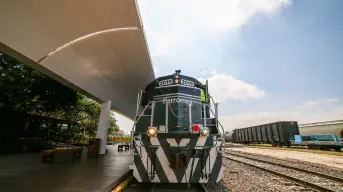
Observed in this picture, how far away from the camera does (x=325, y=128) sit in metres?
18.4

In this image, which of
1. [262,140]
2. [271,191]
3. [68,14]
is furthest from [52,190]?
[262,140]

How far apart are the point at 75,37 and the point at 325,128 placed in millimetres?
23118

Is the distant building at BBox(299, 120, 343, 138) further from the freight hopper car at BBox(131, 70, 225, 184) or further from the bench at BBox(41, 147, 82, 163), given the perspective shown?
the bench at BBox(41, 147, 82, 163)

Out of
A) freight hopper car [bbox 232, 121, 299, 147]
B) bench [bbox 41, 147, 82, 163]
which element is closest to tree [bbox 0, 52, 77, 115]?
bench [bbox 41, 147, 82, 163]

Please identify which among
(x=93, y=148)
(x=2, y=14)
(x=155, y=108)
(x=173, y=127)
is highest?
(x=2, y=14)

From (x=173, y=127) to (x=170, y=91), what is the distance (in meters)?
1.07

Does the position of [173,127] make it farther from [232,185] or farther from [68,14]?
[68,14]

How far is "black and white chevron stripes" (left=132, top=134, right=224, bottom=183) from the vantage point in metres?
3.97

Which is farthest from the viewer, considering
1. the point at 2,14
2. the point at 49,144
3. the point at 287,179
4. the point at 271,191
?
the point at 49,144

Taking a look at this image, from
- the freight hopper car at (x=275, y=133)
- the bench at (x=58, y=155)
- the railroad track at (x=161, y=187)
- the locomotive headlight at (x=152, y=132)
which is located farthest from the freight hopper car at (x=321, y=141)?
the bench at (x=58, y=155)

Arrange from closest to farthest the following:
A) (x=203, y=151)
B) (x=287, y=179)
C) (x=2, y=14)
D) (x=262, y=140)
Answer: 1. (x=2, y=14)
2. (x=203, y=151)
3. (x=287, y=179)
4. (x=262, y=140)

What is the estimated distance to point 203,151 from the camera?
404 centimetres

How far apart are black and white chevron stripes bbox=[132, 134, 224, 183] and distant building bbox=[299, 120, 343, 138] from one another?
62.7 ft

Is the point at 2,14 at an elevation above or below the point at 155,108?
above
